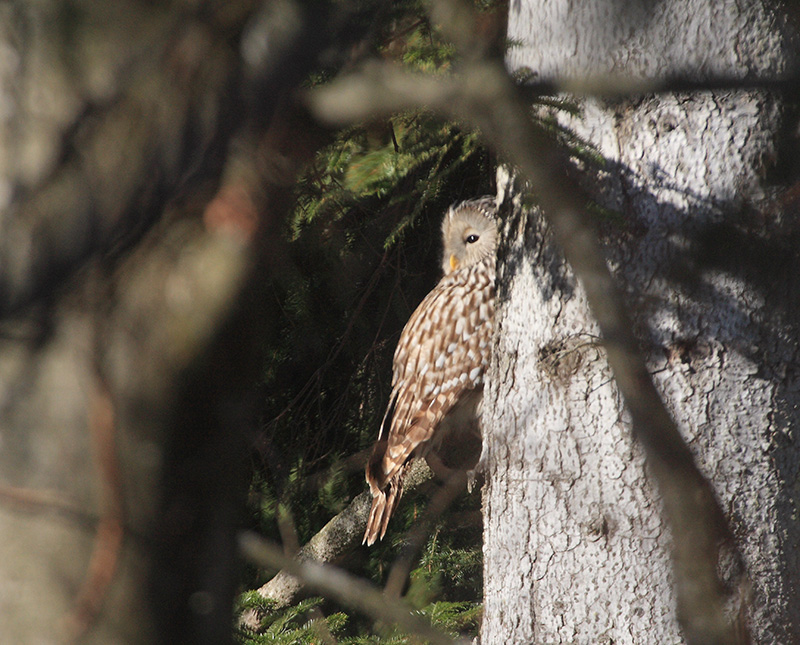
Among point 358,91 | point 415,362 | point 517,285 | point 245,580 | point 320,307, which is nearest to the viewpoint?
point 358,91

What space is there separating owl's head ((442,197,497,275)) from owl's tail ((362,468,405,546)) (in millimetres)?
1023

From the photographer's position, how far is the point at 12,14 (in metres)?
0.74

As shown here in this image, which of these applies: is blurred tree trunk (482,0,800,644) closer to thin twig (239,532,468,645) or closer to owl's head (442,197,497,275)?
thin twig (239,532,468,645)

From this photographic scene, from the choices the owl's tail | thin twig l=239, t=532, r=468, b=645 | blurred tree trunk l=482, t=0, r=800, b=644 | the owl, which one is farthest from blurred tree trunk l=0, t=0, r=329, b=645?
the owl's tail

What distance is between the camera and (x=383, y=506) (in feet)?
9.98

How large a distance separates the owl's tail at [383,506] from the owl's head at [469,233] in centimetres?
102

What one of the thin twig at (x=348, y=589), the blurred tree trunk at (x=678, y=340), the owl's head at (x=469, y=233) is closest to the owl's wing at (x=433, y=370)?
the owl's head at (x=469, y=233)

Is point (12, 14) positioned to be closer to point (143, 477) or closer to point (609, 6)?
point (143, 477)

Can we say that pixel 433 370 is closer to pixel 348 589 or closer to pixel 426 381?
pixel 426 381

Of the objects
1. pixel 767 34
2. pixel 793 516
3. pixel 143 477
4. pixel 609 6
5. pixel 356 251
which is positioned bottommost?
pixel 143 477

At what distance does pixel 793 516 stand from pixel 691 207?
0.79m

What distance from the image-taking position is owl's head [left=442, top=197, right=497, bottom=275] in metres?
3.25

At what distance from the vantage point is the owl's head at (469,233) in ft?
10.6

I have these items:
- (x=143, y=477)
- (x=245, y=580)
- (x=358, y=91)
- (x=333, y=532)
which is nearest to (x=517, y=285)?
(x=358, y=91)
